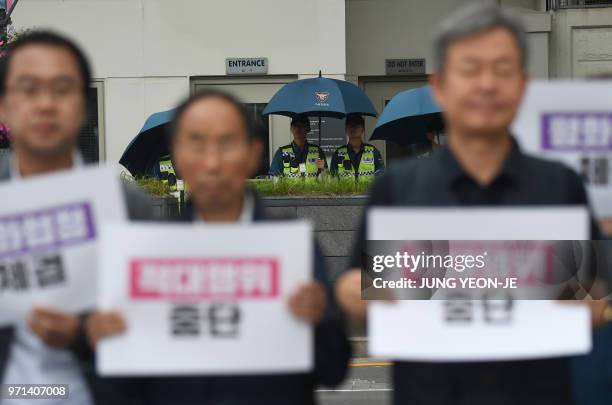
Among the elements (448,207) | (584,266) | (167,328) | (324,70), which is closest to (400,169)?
(448,207)

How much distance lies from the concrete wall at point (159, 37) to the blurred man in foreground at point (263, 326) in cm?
1294

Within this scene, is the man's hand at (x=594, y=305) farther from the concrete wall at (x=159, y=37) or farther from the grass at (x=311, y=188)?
the concrete wall at (x=159, y=37)

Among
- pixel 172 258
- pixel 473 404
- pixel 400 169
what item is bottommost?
pixel 473 404

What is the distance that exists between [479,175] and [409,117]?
7.97m

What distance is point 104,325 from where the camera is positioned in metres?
2.31

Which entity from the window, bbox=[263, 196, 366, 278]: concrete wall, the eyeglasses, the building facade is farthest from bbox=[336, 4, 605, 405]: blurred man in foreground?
the window

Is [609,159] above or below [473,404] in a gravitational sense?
above

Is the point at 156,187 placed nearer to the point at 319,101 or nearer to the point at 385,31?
the point at 319,101

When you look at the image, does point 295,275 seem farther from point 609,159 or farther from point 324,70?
point 324,70

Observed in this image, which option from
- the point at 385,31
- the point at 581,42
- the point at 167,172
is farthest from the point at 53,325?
the point at 581,42

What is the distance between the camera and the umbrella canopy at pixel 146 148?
10.1 m

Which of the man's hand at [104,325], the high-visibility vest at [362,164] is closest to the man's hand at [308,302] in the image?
the man's hand at [104,325]

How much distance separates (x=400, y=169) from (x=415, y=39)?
14669 millimetres

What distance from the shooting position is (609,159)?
97.3 inches
